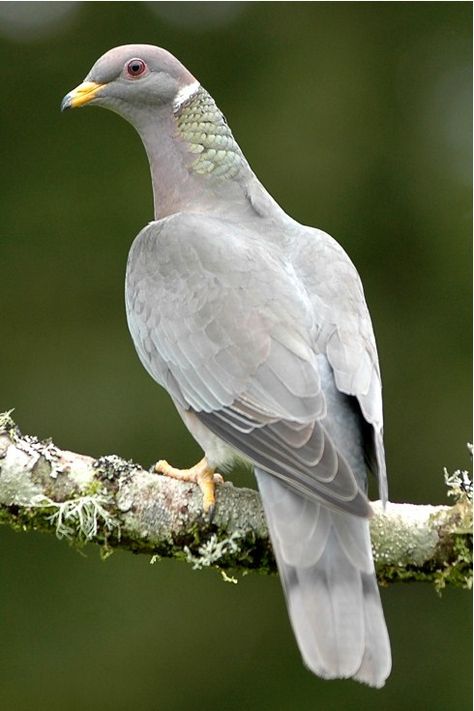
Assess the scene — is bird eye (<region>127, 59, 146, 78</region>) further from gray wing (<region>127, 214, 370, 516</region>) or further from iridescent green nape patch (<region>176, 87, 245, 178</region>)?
gray wing (<region>127, 214, 370, 516</region>)

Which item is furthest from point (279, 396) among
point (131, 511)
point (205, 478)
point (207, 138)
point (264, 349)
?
point (207, 138)

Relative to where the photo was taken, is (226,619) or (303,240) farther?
(226,619)

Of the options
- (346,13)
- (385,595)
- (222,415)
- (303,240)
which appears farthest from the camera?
(346,13)

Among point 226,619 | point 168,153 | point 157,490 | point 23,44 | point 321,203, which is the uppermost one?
point 23,44

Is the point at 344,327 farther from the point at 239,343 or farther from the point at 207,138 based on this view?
the point at 207,138

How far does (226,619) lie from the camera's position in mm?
6656

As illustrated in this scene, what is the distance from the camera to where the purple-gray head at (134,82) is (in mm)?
4836

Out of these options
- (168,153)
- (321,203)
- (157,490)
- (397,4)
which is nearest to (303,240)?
(168,153)

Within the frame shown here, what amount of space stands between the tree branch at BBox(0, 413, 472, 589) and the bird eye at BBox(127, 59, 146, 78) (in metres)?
1.58

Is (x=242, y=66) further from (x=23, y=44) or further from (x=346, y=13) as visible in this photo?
(x=23, y=44)

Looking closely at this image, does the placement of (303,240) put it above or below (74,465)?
above

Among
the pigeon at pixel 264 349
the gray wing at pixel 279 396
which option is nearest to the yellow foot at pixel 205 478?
the pigeon at pixel 264 349

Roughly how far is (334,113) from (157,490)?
12.4 feet

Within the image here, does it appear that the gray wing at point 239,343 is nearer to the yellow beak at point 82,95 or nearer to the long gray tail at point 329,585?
the long gray tail at point 329,585
